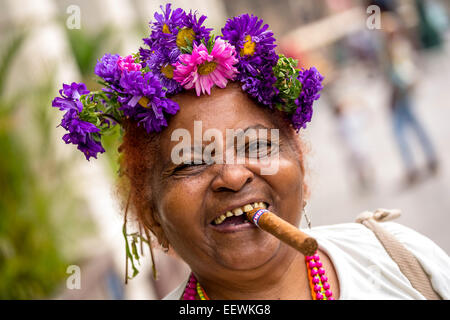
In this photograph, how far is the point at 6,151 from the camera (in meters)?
4.96

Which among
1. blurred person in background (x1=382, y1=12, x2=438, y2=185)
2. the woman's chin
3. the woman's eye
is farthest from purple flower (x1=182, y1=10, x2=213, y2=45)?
blurred person in background (x1=382, y1=12, x2=438, y2=185)

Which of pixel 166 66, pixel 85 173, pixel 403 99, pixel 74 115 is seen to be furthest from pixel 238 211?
pixel 403 99

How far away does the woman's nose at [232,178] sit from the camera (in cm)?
177

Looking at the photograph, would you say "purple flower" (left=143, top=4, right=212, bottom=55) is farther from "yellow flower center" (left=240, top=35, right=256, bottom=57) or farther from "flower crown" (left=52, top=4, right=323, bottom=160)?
"yellow flower center" (left=240, top=35, right=256, bottom=57)

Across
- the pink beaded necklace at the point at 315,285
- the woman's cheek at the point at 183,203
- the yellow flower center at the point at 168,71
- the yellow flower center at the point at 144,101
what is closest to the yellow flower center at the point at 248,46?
the yellow flower center at the point at 168,71

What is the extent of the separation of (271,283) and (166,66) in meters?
0.80

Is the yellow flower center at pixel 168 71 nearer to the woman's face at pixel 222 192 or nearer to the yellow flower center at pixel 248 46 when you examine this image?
the woman's face at pixel 222 192

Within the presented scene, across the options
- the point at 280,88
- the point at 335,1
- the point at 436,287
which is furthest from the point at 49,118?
the point at 335,1

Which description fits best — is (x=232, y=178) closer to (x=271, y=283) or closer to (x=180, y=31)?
(x=271, y=283)

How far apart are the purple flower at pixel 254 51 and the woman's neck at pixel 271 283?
0.54 metres

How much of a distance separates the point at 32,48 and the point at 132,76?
163 inches

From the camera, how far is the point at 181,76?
1.90m

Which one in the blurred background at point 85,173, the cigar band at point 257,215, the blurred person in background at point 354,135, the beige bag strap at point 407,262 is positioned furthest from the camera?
the blurred person in background at point 354,135

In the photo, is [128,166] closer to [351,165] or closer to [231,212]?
[231,212]
